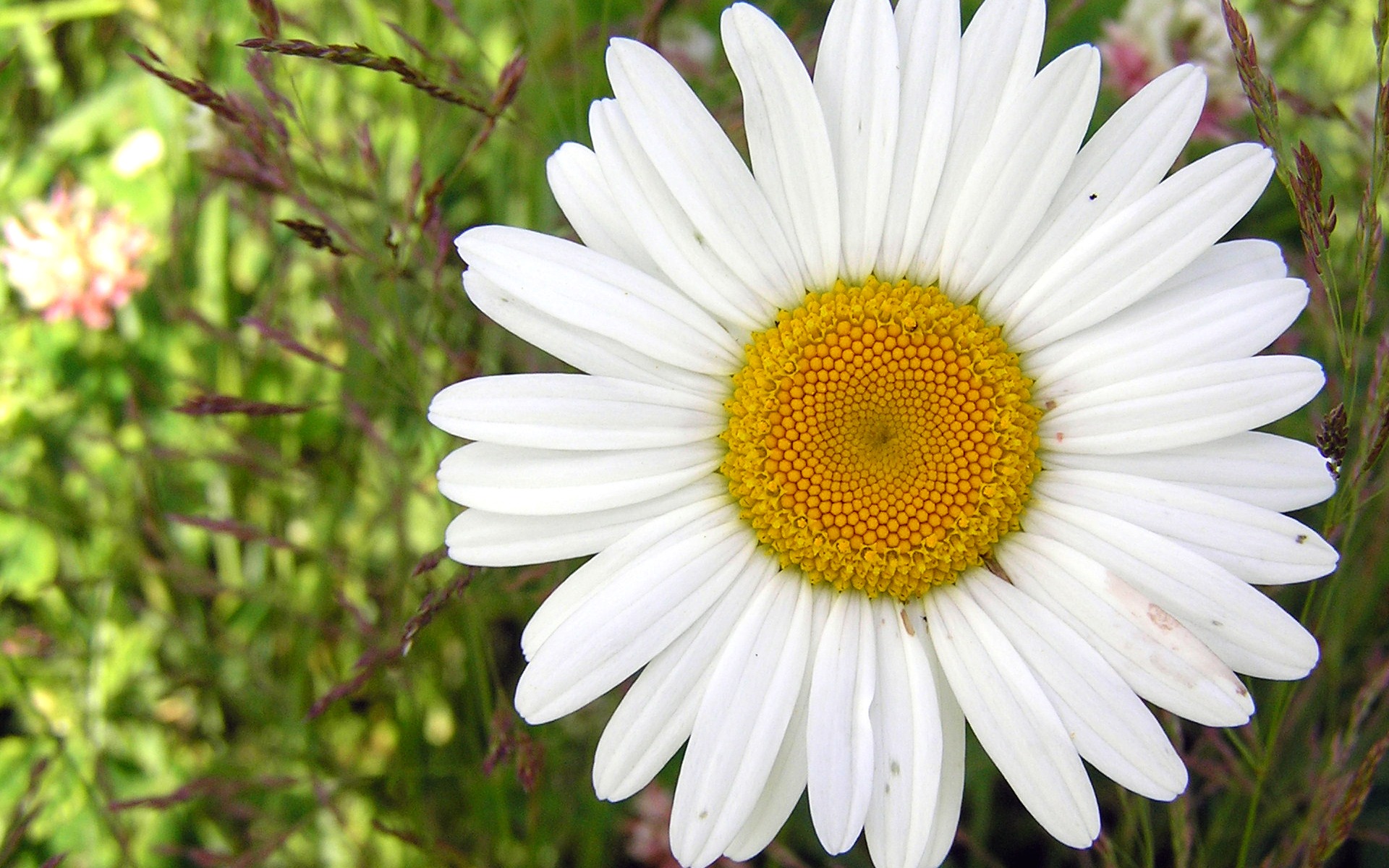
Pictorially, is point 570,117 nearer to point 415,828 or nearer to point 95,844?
point 415,828

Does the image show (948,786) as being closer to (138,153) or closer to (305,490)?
(305,490)

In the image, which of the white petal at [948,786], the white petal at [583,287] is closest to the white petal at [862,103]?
the white petal at [583,287]

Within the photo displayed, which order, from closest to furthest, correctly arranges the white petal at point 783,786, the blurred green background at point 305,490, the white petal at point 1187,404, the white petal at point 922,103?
the white petal at point 1187,404
the white petal at point 922,103
the white petal at point 783,786
the blurred green background at point 305,490

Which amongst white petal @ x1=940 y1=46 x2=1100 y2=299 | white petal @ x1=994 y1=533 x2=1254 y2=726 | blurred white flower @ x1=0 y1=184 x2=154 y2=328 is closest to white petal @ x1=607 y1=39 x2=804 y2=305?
white petal @ x1=940 y1=46 x2=1100 y2=299

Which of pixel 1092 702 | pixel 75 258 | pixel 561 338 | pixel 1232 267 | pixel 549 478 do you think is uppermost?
pixel 1232 267

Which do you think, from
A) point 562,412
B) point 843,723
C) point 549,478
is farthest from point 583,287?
point 843,723

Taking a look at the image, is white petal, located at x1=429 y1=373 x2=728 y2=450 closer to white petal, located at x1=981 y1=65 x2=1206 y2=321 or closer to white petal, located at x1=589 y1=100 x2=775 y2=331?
white petal, located at x1=589 y1=100 x2=775 y2=331

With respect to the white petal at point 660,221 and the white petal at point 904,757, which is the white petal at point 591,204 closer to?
the white petal at point 660,221
